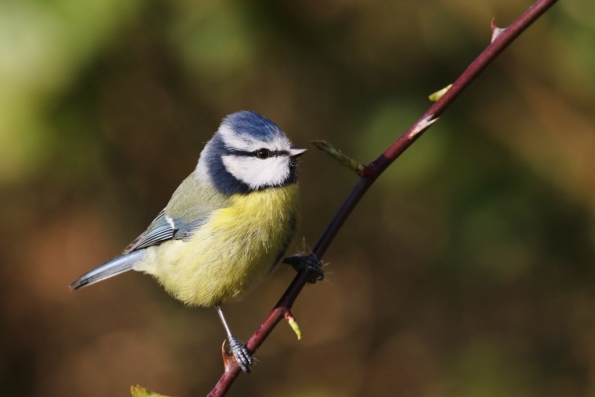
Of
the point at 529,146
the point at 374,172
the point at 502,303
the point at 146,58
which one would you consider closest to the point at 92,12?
the point at 146,58

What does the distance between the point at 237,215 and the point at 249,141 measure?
0.86 ft

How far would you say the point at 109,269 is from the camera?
2920 mm

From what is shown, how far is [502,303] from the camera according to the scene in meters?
3.82

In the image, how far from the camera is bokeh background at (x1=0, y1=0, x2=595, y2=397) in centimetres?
302

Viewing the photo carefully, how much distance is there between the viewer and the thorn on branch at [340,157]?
1553 millimetres

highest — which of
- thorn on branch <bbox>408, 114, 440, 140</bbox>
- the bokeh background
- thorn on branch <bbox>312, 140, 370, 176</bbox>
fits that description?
thorn on branch <bbox>312, 140, 370, 176</bbox>

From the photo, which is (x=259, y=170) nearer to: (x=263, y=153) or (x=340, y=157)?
(x=263, y=153)

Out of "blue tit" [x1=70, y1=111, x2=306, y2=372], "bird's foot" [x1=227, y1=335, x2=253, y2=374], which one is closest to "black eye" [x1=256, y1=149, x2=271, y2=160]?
"blue tit" [x1=70, y1=111, x2=306, y2=372]

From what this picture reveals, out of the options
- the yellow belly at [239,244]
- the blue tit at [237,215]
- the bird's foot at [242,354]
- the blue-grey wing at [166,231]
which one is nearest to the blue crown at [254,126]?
the blue tit at [237,215]

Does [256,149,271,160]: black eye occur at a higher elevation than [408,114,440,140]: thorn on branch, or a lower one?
lower

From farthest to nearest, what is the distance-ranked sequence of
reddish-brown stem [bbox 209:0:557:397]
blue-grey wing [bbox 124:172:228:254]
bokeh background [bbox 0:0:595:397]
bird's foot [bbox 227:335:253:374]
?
bokeh background [bbox 0:0:595:397] → blue-grey wing [bbox 124:172:228:254] → bird's foot [bbox 227:335:253:374] → reddish-brown stem [bbox 209:0:557:397]

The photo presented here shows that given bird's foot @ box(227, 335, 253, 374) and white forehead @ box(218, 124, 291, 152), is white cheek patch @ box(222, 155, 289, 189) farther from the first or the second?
bird's foot @ box(227, 335, 253, 374)

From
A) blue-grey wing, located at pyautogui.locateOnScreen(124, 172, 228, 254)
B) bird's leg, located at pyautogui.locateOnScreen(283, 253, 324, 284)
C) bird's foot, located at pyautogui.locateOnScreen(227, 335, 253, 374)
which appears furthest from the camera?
blue-grey wing, located at pyautogui.locateOnScreen(124, 172, 228, 254)

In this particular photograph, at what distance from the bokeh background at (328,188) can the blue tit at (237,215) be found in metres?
0.22
